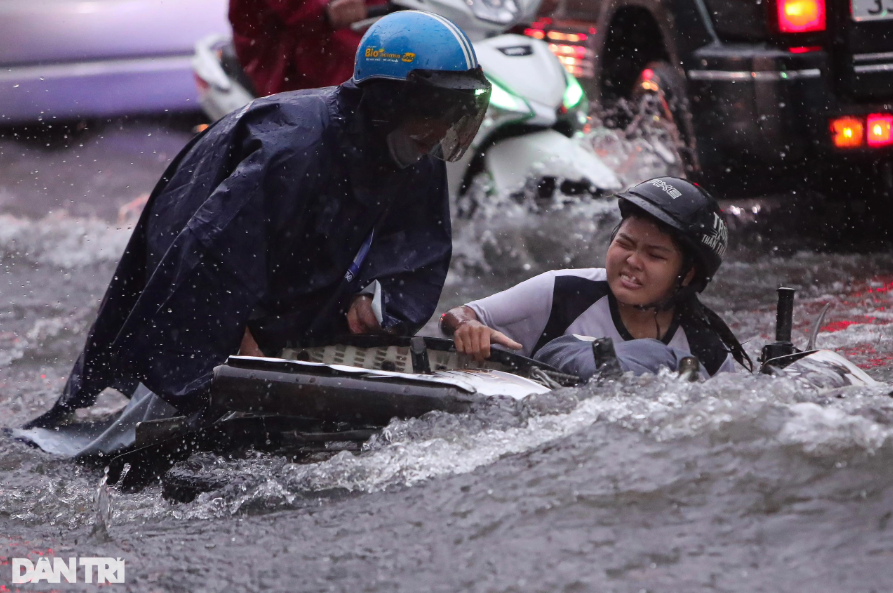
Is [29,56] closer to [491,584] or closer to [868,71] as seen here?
[868,71]

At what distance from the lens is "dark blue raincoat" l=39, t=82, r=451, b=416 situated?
3305 millimetres

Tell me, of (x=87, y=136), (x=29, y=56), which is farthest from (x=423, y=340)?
(x=87, y=136)

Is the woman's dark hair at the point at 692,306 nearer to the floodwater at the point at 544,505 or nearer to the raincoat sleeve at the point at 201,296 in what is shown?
the floodwater at the point at 544,505

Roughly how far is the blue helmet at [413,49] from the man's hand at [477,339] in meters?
0.77

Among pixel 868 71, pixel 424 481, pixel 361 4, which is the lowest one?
pixel 424 481

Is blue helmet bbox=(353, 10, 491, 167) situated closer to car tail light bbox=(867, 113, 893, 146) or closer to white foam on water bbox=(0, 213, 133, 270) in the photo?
car tail light bbox=(867, 113, 893, 146)

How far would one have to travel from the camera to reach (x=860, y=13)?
562 centimetres

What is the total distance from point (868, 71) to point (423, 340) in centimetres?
341

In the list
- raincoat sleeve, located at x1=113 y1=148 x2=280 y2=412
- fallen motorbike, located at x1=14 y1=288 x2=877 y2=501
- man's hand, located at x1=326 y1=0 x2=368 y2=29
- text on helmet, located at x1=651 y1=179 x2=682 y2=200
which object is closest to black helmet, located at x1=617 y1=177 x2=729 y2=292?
text on helmet, located at x1=651 y1=179 x2=682 y2=200

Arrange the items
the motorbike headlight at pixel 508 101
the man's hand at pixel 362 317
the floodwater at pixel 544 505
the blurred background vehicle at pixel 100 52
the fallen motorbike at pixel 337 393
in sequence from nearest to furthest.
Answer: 1. the floodwater at pixel 544 505
2. the fallen motorbike at pixel 337 393
3. the man's hand at pixel 362 317
4. the motorbike headlight at pixel 508 101
5. the blurred background vehicle at pixel 100 52

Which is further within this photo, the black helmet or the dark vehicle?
the dark vehicle

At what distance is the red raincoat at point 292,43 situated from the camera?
5.68 meters

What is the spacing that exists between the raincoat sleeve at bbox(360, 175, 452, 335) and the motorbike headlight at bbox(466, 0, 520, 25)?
9.22 ft

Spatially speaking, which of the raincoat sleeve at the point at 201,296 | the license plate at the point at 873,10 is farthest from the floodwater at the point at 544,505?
the license plate at the point at 873,10
